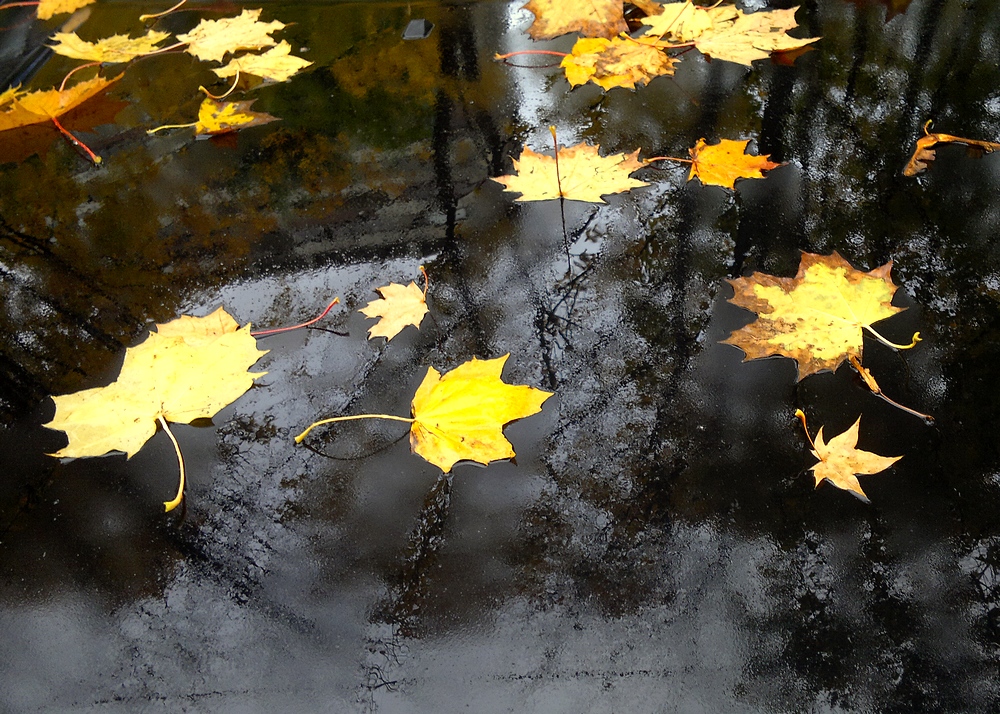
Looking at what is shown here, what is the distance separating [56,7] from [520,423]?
11.6 feet

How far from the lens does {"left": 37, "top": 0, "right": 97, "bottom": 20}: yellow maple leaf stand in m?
3.67

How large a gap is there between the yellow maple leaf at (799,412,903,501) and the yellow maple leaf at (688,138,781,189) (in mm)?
1052

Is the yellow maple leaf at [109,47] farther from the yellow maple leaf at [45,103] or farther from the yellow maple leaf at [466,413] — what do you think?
the yellow maple leaf at [466,413]

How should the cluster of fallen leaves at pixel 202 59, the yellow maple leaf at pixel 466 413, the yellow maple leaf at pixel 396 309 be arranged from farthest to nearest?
the cluster of fallen leaves at pixel 202 59 < the yellow maple leaf at pixel 396 309 < the yellow maple leaf at pixel 466 413

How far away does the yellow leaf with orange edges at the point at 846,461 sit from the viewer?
1.69 metres

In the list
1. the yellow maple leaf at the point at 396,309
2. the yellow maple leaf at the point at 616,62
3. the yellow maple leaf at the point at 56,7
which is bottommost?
the yellow maple leaf at the point at 396,309

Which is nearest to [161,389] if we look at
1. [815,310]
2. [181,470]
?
[181,470]

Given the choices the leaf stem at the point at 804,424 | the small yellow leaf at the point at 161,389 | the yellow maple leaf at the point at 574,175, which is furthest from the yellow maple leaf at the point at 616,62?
the small yellow leaf at the point at 161,389

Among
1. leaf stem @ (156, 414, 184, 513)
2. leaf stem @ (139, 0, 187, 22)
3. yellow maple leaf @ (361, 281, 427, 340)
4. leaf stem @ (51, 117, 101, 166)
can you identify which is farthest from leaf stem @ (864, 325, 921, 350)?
leaf stem @ (139, 0, 187, 22)

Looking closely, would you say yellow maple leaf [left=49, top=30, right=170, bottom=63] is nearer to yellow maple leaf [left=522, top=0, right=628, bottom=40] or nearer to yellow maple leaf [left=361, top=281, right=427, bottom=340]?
yellow maple leaf [left=522, top=0, right=628, bottom=40]

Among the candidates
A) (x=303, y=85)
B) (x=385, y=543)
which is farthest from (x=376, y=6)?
(x=385, y=543)

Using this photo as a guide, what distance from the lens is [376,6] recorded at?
347 centimetres

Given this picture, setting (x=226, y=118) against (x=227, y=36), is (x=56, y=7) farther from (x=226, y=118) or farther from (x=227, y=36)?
(x=226, y=118)

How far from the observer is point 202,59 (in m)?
3.28
